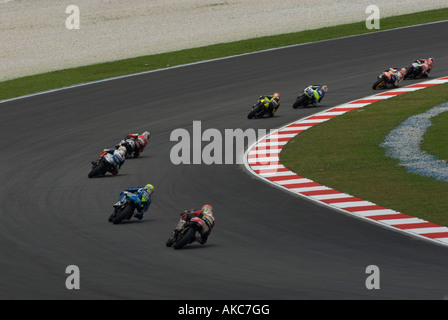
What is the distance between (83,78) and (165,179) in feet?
47.0

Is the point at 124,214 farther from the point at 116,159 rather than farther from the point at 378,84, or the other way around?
the point at 378,84

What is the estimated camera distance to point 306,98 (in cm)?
2578

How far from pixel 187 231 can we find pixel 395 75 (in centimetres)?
1561

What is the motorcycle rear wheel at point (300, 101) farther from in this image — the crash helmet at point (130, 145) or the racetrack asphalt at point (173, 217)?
the crash helmet at point (130, 145)

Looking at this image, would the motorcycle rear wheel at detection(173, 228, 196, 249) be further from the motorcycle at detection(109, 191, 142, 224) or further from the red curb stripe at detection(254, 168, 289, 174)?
the red curb stripe at detection(254, 168, 289, 174)

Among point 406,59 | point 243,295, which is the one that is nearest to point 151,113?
point 406,59

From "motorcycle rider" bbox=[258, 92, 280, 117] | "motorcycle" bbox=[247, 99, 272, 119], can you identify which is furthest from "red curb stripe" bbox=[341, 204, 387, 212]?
"motorcycle" bbox=[247, 99, 272, 119]

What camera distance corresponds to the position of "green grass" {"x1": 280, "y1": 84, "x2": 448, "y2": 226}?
16.1m

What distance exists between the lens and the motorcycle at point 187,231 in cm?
1326

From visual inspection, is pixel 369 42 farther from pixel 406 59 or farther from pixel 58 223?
pixel 58 223

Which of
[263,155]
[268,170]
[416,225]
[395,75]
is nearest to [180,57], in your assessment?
[395,75]

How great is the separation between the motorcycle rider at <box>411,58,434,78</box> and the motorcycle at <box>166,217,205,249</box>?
54.5 ft

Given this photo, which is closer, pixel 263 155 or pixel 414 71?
pixel 263 155

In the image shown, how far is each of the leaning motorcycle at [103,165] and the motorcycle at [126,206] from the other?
3.99m
